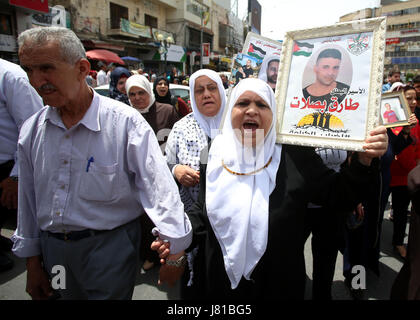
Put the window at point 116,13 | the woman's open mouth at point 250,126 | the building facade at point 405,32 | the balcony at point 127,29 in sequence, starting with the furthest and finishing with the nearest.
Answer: the building facade at point 405,32, the window at point 116,13, the balcony at point 127,29, the woman's open mouth at point 250,126

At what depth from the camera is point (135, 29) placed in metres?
24.1

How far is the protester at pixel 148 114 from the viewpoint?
3240mm

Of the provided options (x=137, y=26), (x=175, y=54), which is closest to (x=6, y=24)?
(x=137, y=26)

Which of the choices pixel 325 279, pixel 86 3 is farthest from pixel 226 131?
pixel 86 3

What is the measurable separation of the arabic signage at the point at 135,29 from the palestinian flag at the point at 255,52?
76.3ft

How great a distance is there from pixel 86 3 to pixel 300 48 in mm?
A: 23070

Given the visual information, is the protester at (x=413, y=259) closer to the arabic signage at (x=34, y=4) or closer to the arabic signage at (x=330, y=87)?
the arabic signage at (x=330, y=87)

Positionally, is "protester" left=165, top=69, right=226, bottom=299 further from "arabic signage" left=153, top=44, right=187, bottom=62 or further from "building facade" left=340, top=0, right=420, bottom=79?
"building facade" left=340, top=0, right=420, bottom=79

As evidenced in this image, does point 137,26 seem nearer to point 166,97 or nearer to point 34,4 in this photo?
point 34,4

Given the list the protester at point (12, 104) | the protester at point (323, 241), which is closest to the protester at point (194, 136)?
the protester at point (323, 241)

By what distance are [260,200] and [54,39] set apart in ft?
4.19

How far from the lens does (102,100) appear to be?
155 cm

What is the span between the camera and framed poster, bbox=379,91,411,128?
2146 millimetres

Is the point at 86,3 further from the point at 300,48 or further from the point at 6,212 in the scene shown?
the point at 300,48
